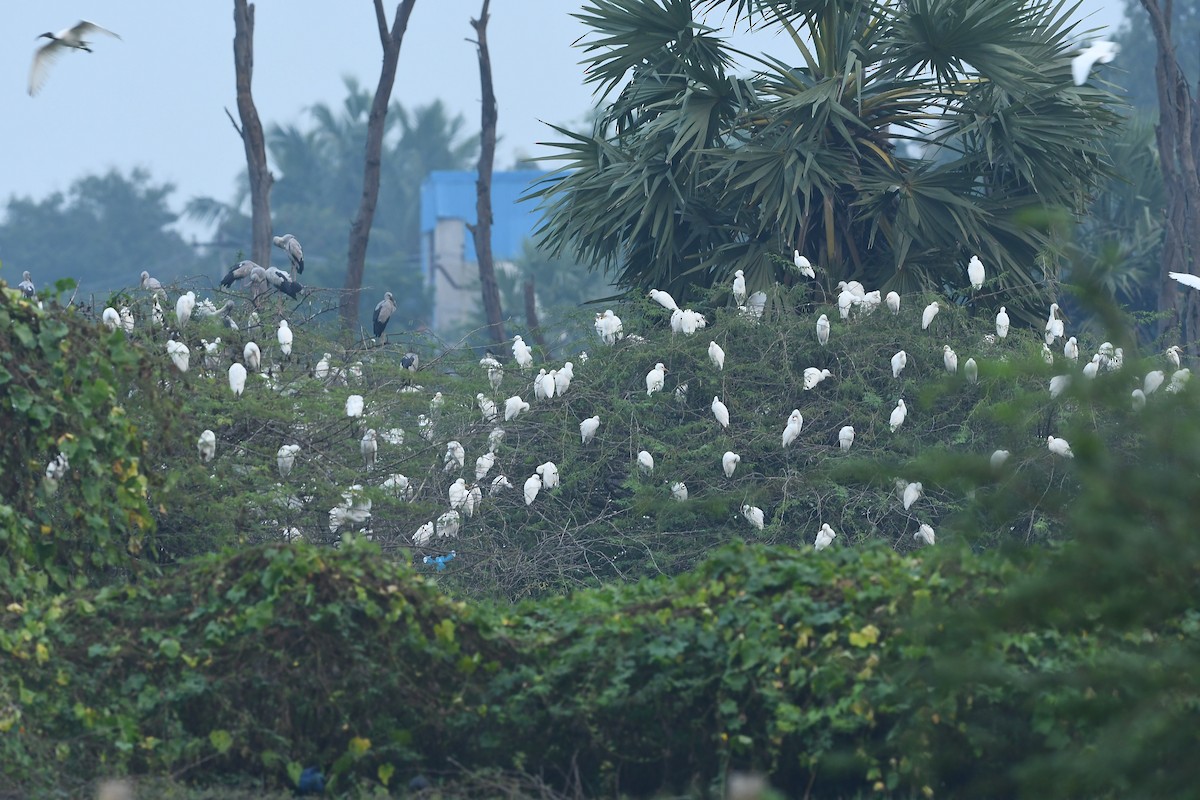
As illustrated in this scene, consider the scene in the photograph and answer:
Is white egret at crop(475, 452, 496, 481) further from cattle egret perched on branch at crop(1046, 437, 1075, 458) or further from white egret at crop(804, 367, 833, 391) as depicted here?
cattle egret perched on branch at crop(1046, 437, 1075, 458)

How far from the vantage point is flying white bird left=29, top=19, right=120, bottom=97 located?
968 cm

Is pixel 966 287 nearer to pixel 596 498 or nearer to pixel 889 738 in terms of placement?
pixel 596 498

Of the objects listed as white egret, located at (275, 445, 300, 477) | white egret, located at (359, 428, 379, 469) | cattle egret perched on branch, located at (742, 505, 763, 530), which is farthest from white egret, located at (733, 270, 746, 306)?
white egret, located at (275, 445, 300, 477)

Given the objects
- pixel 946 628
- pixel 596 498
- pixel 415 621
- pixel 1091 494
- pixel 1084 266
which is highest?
pixel 1084 266

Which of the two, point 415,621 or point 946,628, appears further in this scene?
point 415,621

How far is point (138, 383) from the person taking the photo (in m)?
6.88

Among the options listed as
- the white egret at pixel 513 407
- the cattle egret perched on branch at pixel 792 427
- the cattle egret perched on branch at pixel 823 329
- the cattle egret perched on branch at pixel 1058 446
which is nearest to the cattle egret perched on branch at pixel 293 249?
the white egret at pixel 513 407

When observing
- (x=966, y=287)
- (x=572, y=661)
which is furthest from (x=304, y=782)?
(x=966, y=287)

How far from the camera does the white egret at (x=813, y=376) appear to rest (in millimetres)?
10000

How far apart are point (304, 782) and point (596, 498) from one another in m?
5.02

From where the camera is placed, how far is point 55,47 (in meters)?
9.97

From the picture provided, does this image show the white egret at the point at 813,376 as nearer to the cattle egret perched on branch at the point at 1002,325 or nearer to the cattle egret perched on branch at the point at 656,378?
the cattle egret perched on branch at the point at 656,378

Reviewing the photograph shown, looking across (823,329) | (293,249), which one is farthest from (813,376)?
(293,249)

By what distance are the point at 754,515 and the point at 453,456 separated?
6.10ft
